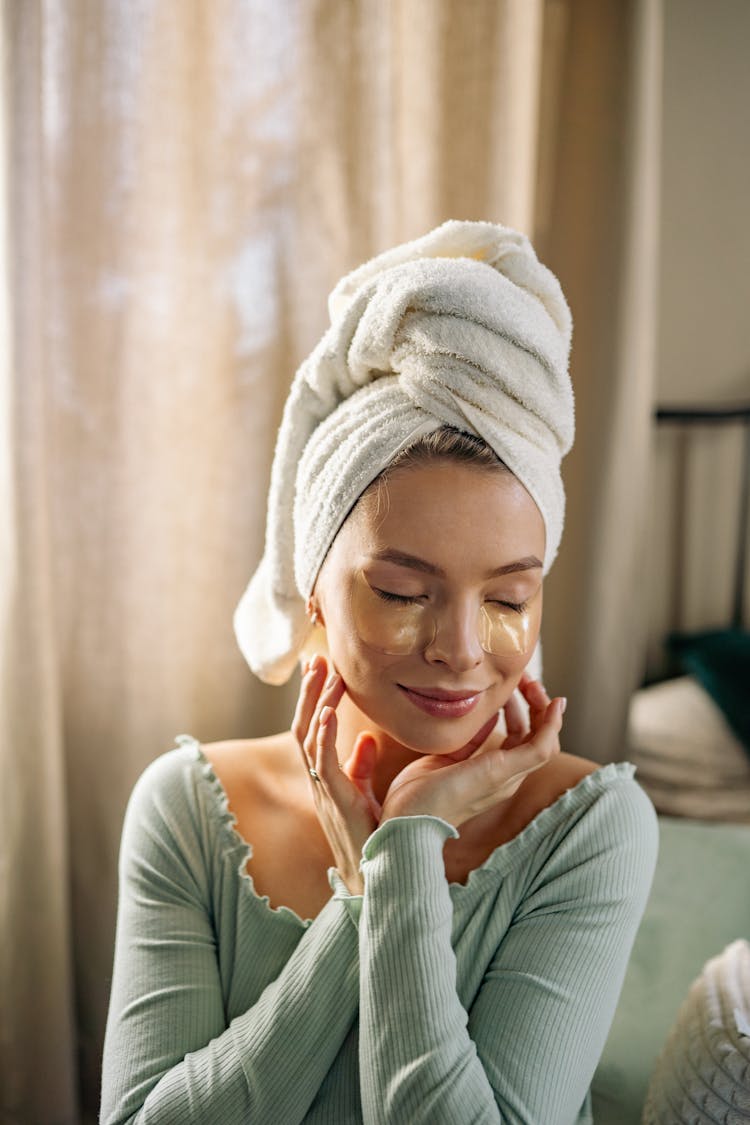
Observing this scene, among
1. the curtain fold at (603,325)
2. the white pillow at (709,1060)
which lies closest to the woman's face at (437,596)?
the white pillow at (709,1060)

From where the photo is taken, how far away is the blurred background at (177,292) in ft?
5.15

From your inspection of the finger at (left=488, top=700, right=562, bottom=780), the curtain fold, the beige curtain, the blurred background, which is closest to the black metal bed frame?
the curtain fold

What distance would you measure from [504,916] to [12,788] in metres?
0.88

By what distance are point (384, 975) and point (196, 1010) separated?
0.82 feet

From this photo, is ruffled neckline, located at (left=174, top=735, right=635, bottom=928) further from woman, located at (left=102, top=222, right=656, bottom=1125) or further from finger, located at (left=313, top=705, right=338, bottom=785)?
finger, located at (left=313, top=705, right=338, bottom=785)

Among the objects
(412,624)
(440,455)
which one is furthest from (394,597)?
(440,455)

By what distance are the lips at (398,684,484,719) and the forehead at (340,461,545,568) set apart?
125mm

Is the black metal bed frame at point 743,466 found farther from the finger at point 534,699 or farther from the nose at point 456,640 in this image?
the nose at point 456,640

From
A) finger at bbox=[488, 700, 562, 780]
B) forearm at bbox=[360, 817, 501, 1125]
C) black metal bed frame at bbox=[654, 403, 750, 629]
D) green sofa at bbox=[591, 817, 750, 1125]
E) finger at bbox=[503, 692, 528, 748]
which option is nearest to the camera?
forearm at bbox=[360, 817, 501, 1125]

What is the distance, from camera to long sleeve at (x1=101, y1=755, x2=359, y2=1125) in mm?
960

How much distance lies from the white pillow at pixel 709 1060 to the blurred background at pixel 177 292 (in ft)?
3.02

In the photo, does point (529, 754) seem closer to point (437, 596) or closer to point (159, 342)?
point (437, 596)

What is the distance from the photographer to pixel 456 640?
3.04 ft


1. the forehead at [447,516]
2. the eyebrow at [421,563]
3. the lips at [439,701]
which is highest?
the forehead at [447,516]
